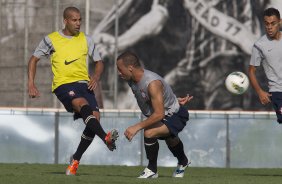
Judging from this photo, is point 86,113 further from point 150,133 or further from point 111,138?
point 150,133

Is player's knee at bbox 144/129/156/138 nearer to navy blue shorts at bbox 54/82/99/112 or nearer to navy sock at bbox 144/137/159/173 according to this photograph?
navy sock at bbox 144/137/159/173

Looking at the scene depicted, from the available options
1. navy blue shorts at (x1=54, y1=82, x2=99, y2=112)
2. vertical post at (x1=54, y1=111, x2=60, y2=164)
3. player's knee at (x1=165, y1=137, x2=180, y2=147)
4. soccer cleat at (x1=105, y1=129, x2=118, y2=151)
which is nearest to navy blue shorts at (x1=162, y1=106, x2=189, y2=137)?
player's knee at (x1=165, y1=137, x2=180, y2=147)

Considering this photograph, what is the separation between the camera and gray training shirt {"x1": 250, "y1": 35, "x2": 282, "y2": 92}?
13438 millimetres

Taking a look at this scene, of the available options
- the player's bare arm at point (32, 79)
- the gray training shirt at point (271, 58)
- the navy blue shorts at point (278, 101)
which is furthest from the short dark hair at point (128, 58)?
the navy blue shorts at point (278, 101)

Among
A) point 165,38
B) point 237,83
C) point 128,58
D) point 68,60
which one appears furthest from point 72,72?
point 165,38

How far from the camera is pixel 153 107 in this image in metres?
11.9

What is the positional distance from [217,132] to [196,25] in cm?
777

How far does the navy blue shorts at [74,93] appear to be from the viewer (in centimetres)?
1306

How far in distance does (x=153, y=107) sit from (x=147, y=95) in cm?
28

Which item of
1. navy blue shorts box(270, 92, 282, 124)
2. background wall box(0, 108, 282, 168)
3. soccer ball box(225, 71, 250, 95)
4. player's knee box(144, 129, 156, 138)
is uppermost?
soccer ball box(225, 71, 250, 95)

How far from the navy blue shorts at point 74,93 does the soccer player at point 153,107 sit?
100 centimetres

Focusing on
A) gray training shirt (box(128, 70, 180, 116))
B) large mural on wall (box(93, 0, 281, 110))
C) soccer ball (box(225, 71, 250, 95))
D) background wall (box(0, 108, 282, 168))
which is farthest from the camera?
large mural on wall (box(93, 0, 281, 110))

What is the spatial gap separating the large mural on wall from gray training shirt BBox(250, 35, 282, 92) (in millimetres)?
13353

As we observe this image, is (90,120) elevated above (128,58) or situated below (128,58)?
below
